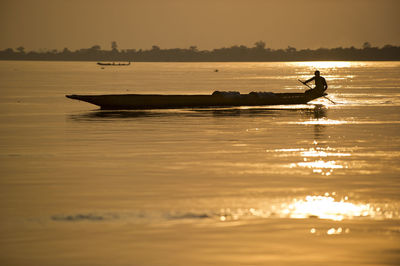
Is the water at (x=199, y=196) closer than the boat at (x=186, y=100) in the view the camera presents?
Yes

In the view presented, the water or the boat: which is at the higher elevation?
the boat

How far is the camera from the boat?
39.8 metres

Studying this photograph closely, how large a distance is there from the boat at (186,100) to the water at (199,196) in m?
9.75

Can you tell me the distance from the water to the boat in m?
9.75

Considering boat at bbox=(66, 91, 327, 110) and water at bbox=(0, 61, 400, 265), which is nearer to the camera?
water at bbox=(0, 61, 400, 265)

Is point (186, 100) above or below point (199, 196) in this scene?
above

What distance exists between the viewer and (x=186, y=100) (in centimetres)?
4100

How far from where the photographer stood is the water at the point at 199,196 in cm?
1113

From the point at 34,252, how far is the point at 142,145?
13033 millimetres

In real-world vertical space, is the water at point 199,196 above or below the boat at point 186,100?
below

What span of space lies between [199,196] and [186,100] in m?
25.9

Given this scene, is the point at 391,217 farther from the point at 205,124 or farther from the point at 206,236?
the point at 205,124

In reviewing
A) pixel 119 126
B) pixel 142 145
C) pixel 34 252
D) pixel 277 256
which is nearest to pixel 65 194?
pixel 34 252

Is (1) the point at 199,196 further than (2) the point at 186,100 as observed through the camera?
No
